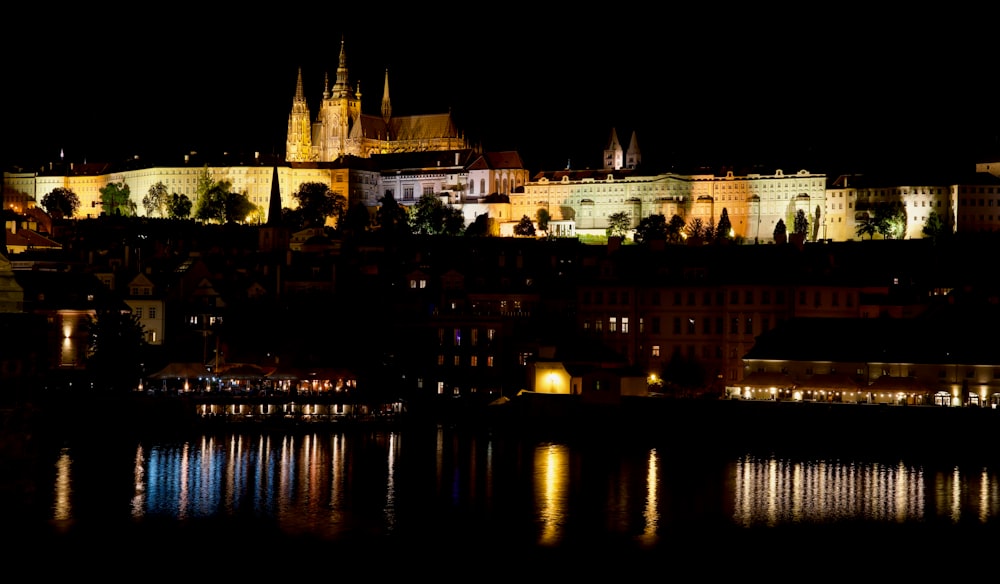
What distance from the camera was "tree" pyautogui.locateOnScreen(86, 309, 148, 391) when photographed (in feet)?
183

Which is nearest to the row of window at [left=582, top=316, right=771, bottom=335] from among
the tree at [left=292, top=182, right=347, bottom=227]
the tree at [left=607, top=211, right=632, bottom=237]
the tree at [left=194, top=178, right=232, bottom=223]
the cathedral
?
the tree at [left=292, top=182, right=347, bottom=227]

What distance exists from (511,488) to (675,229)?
85097 mm

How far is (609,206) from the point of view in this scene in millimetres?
140000

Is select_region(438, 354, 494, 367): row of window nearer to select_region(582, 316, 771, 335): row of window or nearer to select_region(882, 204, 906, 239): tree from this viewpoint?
select_region(582, 316, 771, 335): row of window

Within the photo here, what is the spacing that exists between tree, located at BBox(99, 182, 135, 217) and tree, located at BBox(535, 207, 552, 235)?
34.4 meters

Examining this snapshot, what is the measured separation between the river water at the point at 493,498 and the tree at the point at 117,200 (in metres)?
97.7

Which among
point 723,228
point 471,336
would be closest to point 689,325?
point 471,336

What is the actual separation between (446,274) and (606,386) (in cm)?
1708

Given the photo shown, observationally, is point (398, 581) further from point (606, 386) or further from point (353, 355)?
point (353, 355)

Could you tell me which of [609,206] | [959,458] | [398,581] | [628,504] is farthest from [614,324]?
[609,206]

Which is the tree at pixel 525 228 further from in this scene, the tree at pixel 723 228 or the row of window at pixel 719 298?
the row of window at pixel 719 298

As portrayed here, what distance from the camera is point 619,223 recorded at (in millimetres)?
134125

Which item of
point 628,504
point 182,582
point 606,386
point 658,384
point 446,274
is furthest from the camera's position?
point 446,274

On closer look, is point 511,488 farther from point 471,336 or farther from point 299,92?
point 299,92
